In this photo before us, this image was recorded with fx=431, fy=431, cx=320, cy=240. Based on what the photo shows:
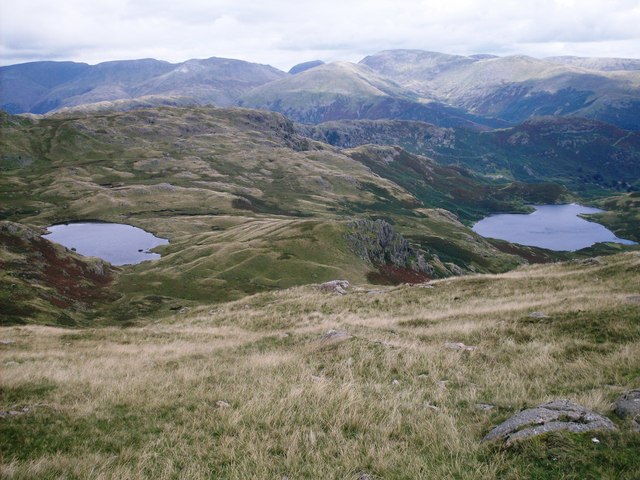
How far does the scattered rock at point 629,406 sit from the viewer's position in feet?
28.0

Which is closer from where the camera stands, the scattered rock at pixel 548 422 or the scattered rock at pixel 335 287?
the scattered rock at pixel 548 422

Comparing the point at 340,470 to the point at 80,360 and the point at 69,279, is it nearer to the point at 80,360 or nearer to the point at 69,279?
the point at 80,360

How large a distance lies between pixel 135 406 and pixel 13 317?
72058mm

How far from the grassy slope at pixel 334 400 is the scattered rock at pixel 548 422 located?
0.90 feet

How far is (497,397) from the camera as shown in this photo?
11.5m

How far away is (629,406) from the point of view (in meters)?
9.02

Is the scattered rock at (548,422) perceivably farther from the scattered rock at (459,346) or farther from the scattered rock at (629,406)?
the scattered rock at (459,346)

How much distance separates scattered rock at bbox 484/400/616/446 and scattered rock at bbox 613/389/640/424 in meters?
0.52

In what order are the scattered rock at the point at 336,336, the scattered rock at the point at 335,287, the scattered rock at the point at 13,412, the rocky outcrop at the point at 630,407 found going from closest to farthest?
the rocky outcrop at the point at 630,407, the scattered rock at the point at 13,412, the scattered rock at the point at 336,336, the scattered rock at the point at 335,287

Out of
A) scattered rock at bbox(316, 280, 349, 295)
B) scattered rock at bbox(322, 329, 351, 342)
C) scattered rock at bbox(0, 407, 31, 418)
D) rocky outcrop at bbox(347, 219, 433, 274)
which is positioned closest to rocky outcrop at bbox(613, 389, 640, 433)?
scattered rock at bbox(322, 329, 351, 342)

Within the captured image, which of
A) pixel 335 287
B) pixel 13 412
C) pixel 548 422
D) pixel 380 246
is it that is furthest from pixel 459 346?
pixel 380 246

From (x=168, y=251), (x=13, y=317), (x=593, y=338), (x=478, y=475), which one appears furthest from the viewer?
(x=168, y=251)

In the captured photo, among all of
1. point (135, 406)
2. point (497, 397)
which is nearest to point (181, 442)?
point (135, 406)

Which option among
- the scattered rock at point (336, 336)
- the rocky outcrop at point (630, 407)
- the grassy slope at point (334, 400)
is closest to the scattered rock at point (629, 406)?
the rocky outcrop at point (630, 407)
